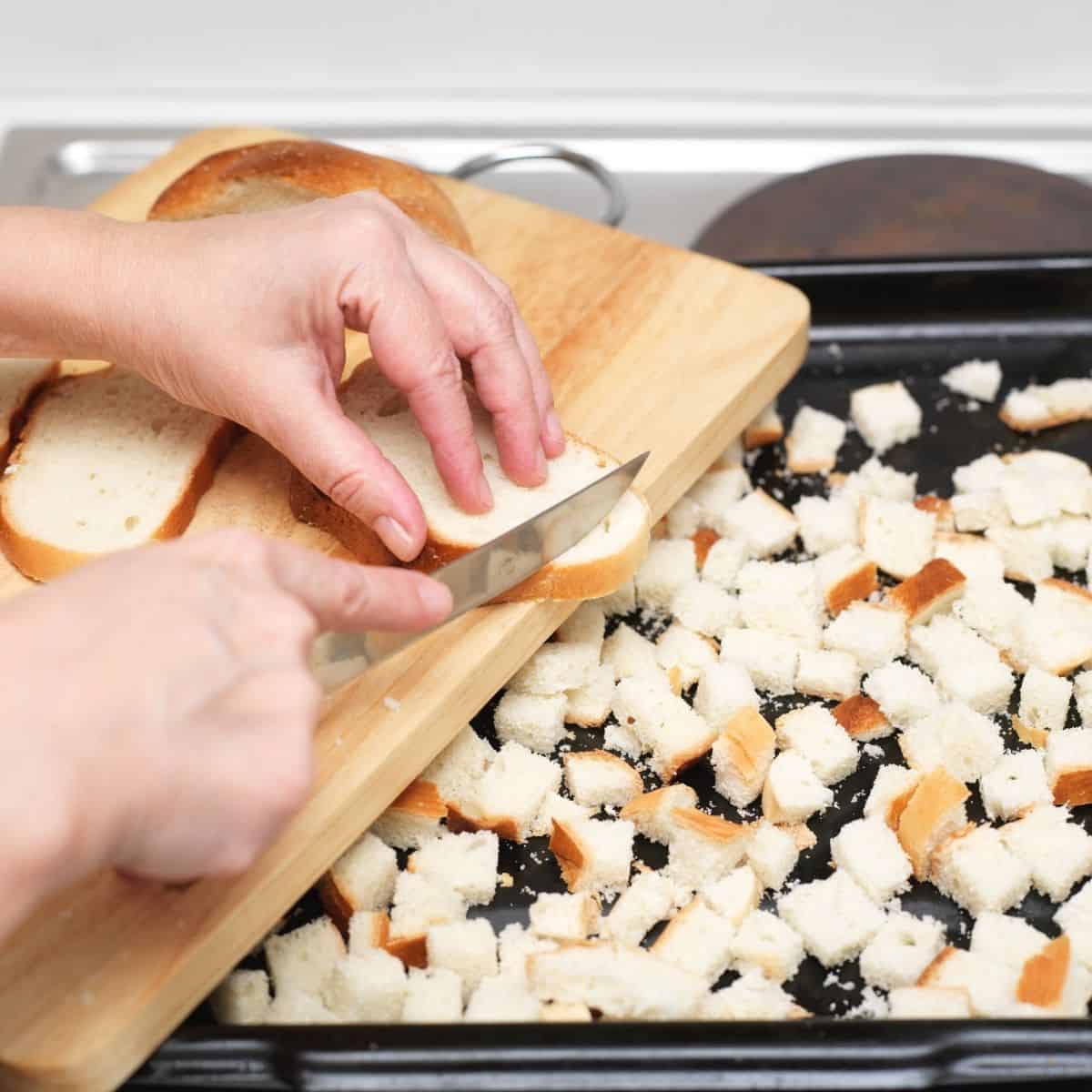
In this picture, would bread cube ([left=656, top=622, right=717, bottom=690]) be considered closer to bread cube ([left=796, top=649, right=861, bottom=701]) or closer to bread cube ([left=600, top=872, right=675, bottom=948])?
bread cube ([left=796, top=649, right=861, bottom=701])

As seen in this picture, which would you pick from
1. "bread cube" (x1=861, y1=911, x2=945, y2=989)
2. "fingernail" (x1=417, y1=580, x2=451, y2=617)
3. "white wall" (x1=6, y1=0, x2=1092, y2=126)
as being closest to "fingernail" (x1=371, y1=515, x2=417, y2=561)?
"fingernail" (x1=417, y1=580, x2=451, y2=617)

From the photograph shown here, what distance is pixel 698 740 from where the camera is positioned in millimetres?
1940

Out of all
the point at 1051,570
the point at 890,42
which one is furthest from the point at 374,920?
the point at 890,42

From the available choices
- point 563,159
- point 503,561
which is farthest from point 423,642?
point 563,159

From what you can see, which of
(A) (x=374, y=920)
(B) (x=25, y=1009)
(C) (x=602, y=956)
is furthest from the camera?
(A) (x=374, y=920)

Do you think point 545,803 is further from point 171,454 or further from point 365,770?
point 171,454

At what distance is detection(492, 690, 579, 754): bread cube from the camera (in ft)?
6.54

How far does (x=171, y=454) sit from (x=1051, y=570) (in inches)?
54.0

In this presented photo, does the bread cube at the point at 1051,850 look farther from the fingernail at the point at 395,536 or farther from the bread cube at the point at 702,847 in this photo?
the fingernail at the point at 395,536

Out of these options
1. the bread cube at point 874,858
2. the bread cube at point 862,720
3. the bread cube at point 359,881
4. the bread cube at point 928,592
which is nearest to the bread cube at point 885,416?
the bread cube at point 928,592

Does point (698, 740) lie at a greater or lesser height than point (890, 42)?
lesser

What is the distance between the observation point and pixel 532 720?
1.99 metres

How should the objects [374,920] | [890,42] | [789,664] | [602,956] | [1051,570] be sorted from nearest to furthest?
[602,956], [374,920], [789,664], [1051,570], [890,42]

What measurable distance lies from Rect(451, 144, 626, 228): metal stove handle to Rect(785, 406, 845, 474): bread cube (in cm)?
84
